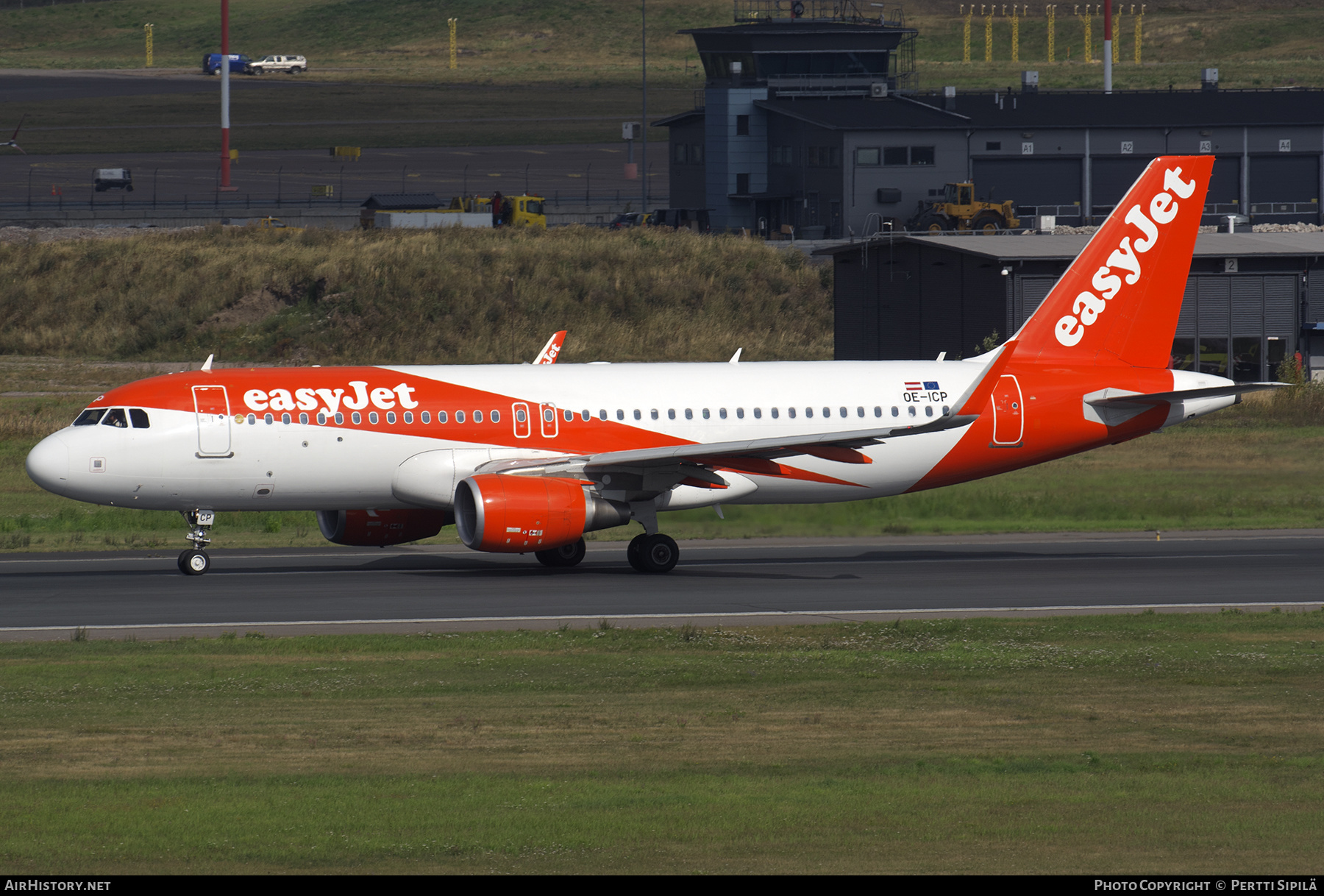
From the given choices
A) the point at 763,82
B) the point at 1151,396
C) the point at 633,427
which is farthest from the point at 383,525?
the point at 763,82

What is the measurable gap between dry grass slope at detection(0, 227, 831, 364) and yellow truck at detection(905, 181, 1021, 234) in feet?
24.5

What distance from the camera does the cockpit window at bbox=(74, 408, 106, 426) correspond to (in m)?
31.2

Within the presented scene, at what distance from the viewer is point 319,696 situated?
797 inches

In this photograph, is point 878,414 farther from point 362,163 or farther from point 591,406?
point 362,163

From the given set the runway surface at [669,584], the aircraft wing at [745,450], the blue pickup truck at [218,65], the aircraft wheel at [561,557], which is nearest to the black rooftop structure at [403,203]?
the runway surface at [669,584]

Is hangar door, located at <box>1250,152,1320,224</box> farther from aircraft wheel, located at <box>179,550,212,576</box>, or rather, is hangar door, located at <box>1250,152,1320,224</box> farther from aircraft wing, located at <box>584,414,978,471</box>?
aircraft wheel, located at <box>179,550,212,576</box>

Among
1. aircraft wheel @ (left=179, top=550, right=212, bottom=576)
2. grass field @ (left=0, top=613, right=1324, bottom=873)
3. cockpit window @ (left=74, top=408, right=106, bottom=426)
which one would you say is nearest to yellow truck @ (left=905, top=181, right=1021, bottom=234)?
aircraft wheel @ (left=179, top=550, right=212, bottom=576)

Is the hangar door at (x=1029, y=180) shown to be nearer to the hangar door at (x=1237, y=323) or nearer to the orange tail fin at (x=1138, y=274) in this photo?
the hangar door at (x=1237, y=323)

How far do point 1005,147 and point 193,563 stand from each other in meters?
78.7

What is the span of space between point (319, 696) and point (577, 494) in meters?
11.3

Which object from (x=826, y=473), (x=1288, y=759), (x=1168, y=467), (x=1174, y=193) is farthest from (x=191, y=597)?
(x=1168, y=467)

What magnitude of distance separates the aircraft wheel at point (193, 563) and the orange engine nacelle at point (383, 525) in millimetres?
2581

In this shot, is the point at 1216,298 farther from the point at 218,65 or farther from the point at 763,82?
the point at 218,65

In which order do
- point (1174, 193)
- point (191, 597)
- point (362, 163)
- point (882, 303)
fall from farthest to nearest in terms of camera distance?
point (362, 163) < point (882, 303) < point (1174, 193) < point (191, 597)
